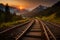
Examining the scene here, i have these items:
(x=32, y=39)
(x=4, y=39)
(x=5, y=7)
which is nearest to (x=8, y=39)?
(x=4, y=39)

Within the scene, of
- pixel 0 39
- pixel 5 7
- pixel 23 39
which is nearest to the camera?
pixel 0 39

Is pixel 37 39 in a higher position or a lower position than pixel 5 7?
lower

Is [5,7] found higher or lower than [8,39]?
higher

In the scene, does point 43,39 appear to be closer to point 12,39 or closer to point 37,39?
point 37,39

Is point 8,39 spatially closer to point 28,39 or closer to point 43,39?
point 28,39

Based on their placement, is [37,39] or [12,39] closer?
[12,39]

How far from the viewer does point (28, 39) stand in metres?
6.91

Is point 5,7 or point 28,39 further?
point 5,7

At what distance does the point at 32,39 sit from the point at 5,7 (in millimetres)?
49218

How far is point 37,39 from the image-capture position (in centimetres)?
697

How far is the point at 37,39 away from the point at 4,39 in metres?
1.56

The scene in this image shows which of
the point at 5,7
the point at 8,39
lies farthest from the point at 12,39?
the point at 5,7

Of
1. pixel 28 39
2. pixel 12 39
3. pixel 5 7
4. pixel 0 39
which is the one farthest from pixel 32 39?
pixel 5 7

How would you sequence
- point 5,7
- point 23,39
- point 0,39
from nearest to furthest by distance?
point 0,39 → point 23,39 → point 5,7
